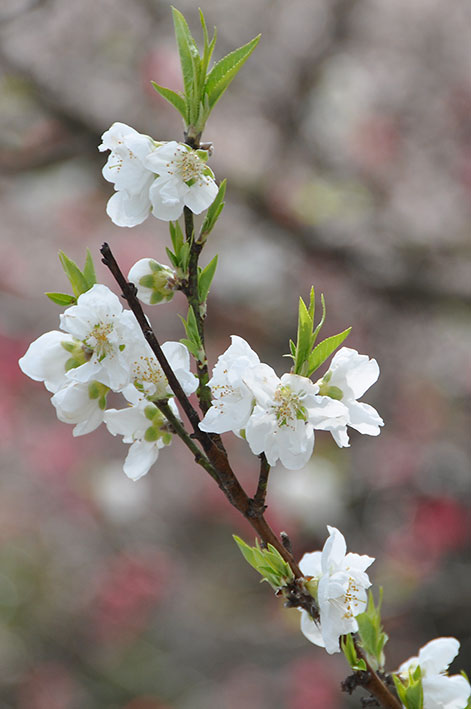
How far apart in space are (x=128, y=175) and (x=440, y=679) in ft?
1.53

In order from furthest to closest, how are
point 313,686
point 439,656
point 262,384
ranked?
point 313,686, point 439,656, point 262,384

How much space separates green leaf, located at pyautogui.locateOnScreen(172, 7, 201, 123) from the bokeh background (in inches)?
81.4

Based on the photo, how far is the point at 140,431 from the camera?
55 centimetres

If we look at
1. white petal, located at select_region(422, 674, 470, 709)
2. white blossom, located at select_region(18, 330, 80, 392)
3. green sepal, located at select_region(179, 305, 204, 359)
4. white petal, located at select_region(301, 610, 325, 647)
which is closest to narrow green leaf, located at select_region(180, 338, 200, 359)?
green sepal, located at select_region(179, 305, 204, 359)

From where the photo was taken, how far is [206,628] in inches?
113

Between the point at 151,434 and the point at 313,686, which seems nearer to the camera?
the point at 151,434

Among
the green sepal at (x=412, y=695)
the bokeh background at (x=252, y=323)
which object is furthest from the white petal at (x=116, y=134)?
the bokeh background at (x=252, y=323)

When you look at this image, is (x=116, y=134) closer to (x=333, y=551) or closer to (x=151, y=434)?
(x=151, y=434)

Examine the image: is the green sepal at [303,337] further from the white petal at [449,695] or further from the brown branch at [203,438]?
the white petal at [449,695]

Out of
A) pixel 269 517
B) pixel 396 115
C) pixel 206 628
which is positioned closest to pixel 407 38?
pixel 396 115

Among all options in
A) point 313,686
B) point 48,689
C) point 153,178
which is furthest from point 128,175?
point 48,689

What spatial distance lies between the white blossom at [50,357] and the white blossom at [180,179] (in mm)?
122

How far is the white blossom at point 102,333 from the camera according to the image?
1.59 feet

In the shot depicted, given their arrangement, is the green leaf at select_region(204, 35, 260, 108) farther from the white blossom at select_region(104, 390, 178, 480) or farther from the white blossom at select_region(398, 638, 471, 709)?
the white blossom at select_region(398, 638, 471, 709)
